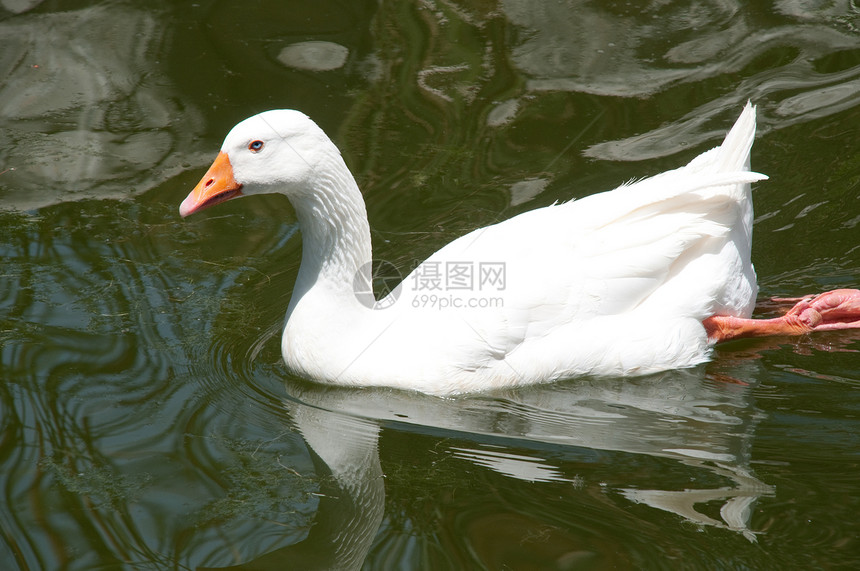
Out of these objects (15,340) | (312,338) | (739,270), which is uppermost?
(739,270)

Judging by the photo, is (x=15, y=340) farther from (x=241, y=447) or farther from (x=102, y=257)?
(x=241, y=447)

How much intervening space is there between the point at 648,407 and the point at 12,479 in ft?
11.4

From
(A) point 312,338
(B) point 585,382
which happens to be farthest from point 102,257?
(B) point 585,382

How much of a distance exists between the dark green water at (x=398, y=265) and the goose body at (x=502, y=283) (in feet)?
0.71

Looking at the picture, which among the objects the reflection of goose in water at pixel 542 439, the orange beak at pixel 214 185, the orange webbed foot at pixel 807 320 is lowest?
the reflection of goose in water at pixel 542 439

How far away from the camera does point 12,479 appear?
4340 mm

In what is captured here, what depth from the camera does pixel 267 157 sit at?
15.6 feet

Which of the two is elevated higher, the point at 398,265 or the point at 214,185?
the point at 214,185

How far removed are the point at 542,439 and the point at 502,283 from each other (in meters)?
0.97

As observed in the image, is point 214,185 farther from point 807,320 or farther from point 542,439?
point 807,320

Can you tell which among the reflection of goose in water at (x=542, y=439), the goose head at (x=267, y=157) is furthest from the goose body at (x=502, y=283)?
the reflection of goose in water at (x=542, y=439)

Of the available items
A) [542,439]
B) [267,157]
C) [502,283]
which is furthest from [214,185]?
[542,439]

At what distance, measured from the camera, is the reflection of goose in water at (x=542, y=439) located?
4.02 m

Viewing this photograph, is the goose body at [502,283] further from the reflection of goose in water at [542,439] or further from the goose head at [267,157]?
the reflection of goose in water at [542,439]
